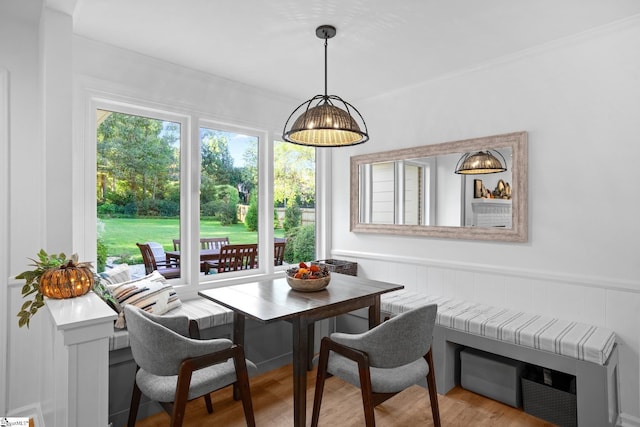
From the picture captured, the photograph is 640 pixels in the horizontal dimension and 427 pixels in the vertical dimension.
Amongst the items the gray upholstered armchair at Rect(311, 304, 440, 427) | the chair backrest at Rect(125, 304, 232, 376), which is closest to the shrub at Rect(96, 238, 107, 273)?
the chair backrest at Rect(125, 304, 232, 376)

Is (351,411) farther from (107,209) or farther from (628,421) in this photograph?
(107,209)

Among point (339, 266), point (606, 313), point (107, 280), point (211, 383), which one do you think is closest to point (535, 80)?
point (606, 313)

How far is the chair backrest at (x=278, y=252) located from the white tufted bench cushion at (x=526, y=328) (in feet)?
4.22

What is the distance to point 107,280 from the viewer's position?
104 inches

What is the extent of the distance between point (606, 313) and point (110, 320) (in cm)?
293

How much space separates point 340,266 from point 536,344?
195cm

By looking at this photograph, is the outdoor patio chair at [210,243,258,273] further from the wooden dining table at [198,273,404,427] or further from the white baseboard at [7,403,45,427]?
the white baseboard at [7,403,45,427]

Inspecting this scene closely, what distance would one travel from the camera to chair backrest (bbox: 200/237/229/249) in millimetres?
3404

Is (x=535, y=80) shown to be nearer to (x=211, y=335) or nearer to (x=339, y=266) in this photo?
(x=339, y=266)

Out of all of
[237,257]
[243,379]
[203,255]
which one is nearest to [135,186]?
[203,255]

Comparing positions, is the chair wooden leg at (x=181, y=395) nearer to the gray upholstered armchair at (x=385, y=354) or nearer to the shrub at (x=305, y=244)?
the gray upholstered armchair at (x=385, y=354)

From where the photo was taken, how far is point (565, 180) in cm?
269

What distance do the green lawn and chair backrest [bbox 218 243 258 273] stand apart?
21 cm

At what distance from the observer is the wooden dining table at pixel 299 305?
6.91ft
